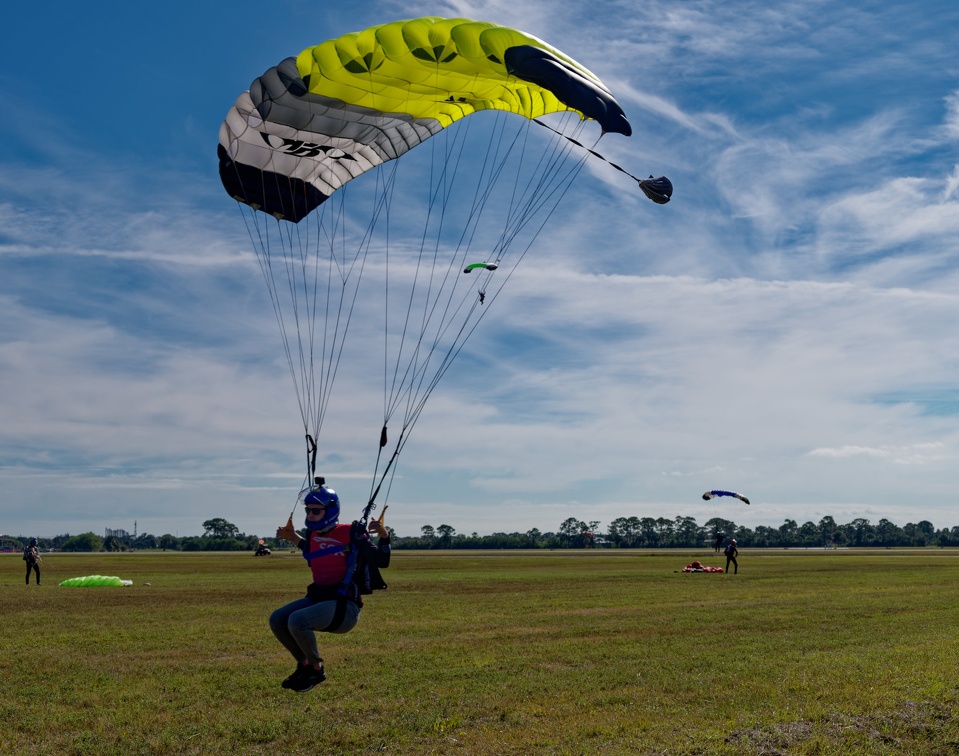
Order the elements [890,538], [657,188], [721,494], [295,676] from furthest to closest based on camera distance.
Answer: [890,538] < [721,494] < [657,188] < [295,676]

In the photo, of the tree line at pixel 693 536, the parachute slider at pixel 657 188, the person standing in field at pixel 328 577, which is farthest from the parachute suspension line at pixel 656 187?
the tree line at pixel 693 536

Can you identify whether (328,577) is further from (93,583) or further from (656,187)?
(93,583)

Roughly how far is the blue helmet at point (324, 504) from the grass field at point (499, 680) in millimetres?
3396

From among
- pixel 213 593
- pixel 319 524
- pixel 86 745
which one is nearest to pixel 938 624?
pixel 319 524

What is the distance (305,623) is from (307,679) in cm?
73

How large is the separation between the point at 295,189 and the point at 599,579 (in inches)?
1095

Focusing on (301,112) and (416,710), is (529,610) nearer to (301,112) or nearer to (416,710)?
(416,710)

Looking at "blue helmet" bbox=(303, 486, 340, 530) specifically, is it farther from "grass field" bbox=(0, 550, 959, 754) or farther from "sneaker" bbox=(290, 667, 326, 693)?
"grass field" bbox=(0, 550, 959, 754)

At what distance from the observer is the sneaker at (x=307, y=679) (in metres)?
9.66

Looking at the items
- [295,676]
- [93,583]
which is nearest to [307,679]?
[295,676]

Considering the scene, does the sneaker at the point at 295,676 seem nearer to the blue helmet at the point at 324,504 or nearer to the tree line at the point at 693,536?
the blue helmet at the point at 324,504

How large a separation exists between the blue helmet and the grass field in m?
3.40

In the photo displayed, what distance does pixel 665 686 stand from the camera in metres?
14.2

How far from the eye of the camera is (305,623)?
31.3 ft
